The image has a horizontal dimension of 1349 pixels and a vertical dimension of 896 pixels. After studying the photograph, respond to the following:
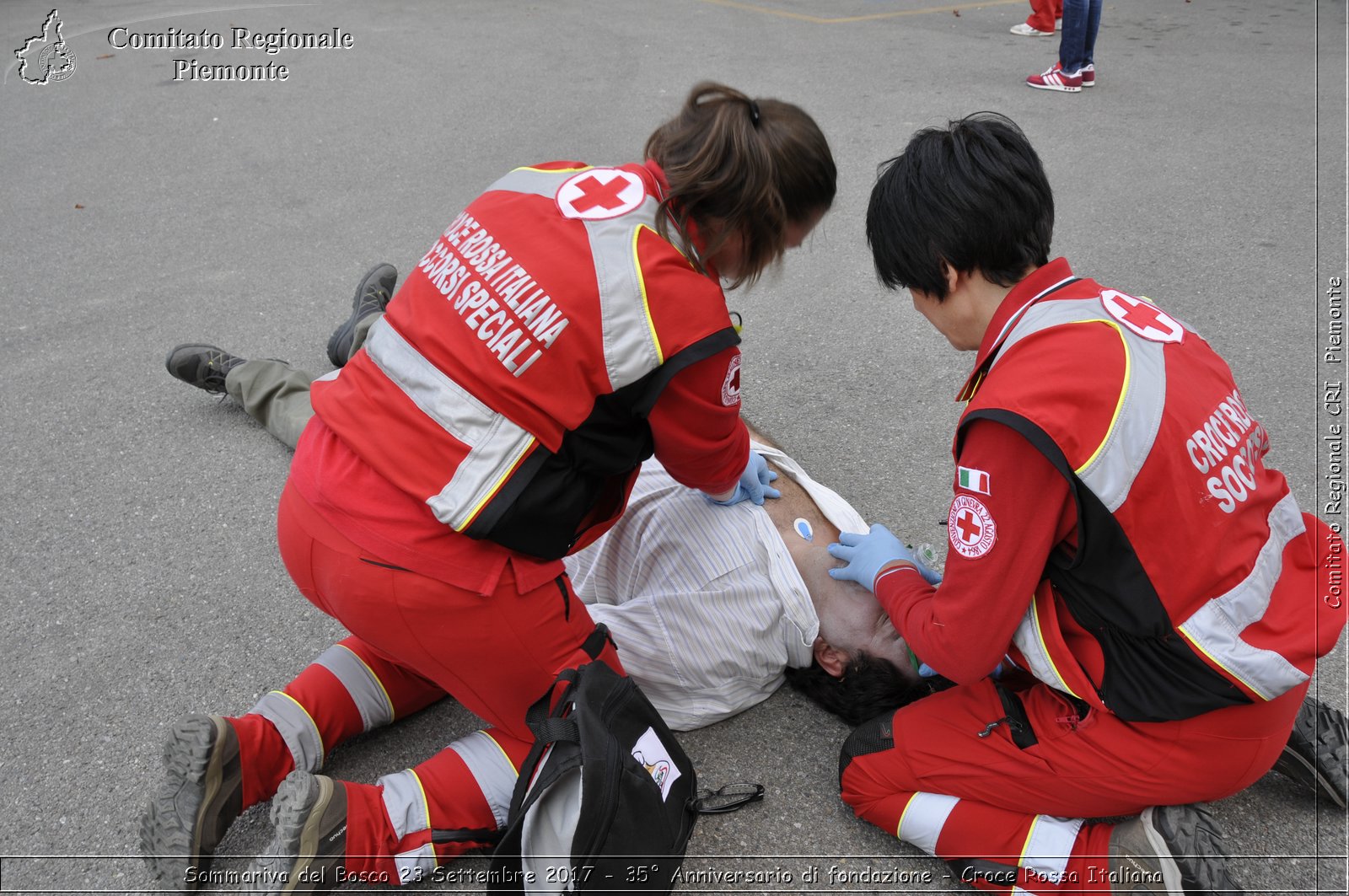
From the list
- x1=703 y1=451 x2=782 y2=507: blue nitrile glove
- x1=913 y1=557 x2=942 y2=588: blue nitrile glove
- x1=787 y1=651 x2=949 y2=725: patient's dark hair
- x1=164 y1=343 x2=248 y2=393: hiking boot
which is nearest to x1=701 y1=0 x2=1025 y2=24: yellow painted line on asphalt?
x1=164 y1=343 x2=248 y2=393: hiking boot

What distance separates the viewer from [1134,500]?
1.60 m

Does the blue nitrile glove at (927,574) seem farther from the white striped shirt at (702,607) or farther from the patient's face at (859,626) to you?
the white striped shirt at (702,607)

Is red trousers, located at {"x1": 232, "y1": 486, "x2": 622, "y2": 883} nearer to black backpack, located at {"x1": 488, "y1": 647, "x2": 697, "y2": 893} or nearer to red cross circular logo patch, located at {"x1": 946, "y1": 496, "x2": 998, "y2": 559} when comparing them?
black backpack, located at {"x1": 488, "y1": 647, "x2": 697, "y2": 893}

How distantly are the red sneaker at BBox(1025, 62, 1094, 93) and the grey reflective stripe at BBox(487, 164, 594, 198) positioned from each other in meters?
5.53

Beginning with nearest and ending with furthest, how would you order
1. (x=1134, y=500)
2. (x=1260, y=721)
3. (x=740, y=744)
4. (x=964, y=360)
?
(x=1134, y=500)
(x=1260, y=721)
(x=740, y=744)
(x=964, y=360)

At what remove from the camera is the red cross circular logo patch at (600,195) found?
1.79 meters

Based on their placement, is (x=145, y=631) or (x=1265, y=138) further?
(x=1265, y=138)

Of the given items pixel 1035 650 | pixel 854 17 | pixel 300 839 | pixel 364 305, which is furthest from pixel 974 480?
pixel 854 17

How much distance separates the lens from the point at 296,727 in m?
2.10

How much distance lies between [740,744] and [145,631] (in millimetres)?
1539

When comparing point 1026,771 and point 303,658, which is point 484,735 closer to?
point 303,658

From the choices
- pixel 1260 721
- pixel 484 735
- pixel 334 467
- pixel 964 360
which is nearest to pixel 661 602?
pixel 484 735

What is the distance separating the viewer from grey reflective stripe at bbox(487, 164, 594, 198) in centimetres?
187

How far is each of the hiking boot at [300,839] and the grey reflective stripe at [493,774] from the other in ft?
0.87
